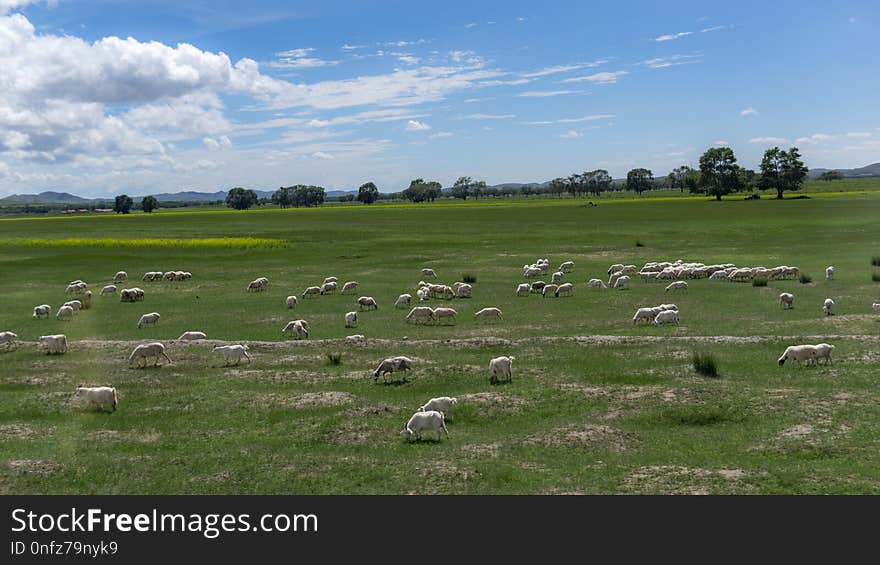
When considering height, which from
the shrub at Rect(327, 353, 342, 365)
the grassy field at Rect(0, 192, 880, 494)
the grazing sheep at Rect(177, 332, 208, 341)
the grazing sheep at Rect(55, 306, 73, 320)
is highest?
the grazing sheep at Rect(55, 306, 73, 320)

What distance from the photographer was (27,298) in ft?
145

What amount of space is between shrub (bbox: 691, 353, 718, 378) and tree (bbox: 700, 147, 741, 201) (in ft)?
508

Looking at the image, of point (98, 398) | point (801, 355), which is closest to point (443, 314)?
point (801, 355)

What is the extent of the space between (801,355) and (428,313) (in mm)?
16468

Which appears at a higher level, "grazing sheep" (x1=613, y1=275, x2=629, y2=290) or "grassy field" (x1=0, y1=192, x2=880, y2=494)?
"grazing sheep" (x1=613, y1=275, x2=629, y2=290)

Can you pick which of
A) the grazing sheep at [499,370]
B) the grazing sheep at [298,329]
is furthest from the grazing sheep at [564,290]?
the grazing sheep at [499,370]

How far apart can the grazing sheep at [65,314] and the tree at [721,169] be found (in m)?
156

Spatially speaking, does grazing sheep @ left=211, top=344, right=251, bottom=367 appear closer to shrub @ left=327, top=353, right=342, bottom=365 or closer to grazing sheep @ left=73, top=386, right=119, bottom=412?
shrub @ left=327, top=353, right=342, bottom=365

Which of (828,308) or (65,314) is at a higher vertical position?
(65,314)

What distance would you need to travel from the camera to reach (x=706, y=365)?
2203 cm

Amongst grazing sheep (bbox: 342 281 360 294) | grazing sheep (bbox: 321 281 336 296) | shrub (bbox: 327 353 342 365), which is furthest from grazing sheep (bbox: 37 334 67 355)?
grazing sheep (bbox: 342 281 360 294)

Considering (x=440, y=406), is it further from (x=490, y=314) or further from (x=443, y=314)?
(x=490, y=314)

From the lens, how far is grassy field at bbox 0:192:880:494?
14664mm

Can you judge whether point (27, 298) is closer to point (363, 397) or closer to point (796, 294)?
point (363, 397)
